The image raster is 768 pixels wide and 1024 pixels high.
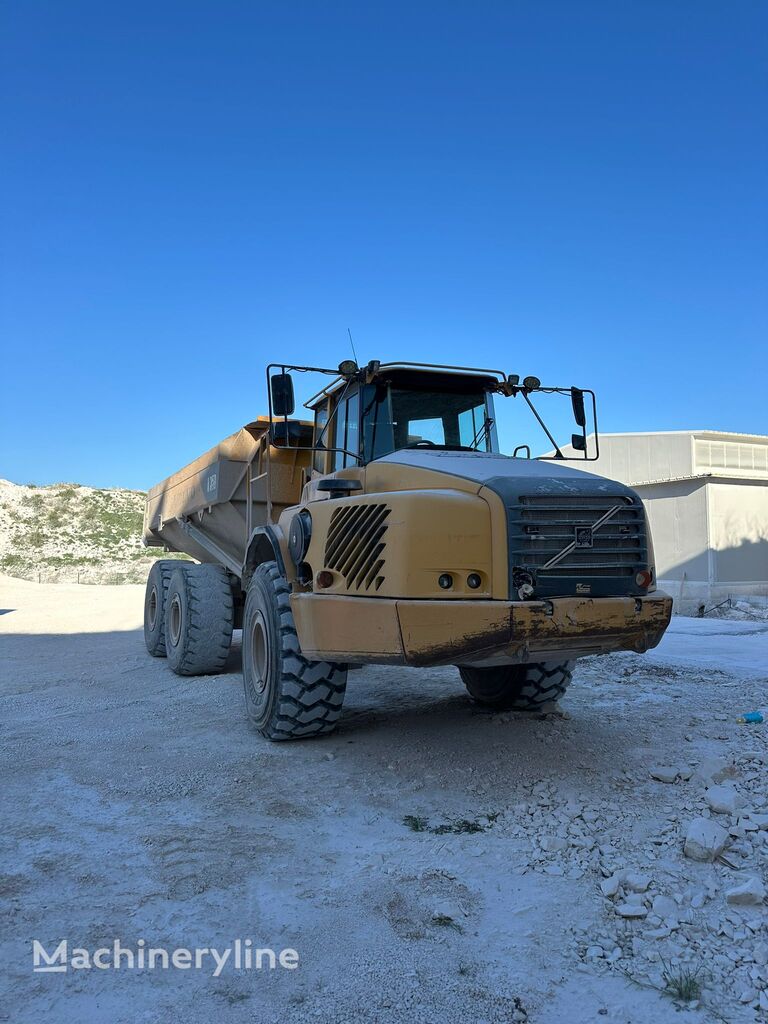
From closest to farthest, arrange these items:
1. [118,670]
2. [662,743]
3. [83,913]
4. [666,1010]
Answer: [666,1010]
[83,913]
[662,743]
[118,670]

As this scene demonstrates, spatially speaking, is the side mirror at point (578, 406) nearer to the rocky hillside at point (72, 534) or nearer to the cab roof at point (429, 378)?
the cab roof at point (429, 378)

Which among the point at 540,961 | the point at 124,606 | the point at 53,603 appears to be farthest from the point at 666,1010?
the point at 53,603

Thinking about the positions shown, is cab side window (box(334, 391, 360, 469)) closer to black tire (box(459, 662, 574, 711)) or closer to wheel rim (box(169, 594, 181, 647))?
black tire (box(459, 662, 574, 711))

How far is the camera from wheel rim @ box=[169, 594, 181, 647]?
8.18 meters

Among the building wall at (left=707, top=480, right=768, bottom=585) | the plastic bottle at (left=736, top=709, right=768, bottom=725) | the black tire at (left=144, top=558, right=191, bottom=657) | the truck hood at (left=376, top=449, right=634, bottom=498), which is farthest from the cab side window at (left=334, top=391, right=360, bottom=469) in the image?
the building wall at (left=707, top=480, right=768, bottom=585)

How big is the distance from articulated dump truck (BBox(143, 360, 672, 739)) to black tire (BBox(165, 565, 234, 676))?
5.01 feet

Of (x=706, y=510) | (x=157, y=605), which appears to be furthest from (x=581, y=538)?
(x=706, y=510)

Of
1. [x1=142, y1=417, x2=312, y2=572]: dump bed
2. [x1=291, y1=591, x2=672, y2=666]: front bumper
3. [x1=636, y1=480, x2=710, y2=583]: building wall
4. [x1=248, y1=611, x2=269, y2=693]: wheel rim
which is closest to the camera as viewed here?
[x1=291, y1=591, x2=672, y2=666]: front bumper

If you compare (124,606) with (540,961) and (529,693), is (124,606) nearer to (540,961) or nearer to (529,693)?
(529,693)

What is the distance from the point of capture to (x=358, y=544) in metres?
4.33

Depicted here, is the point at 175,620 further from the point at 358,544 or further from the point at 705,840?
the point at 705,840

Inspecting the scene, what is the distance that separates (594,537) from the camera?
4211 mm

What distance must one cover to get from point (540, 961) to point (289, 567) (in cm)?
318

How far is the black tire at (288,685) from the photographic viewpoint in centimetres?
499
